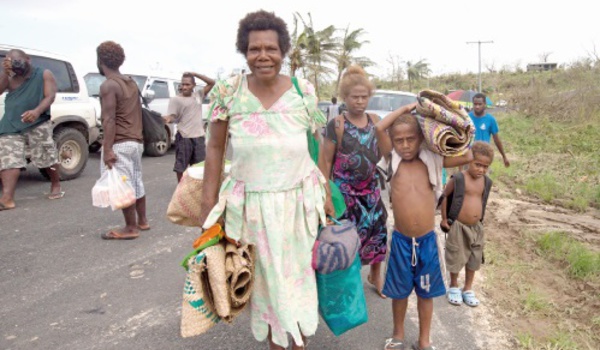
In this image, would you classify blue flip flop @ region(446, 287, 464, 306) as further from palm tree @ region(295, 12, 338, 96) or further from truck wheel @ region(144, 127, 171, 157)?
palm tree @ region(295, 12, 338, 96)

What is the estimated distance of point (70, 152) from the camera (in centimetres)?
691

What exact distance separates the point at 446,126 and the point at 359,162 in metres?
0.90

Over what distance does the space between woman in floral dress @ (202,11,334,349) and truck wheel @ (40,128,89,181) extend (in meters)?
5.50

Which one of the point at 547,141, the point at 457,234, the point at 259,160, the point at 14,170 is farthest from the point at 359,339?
the point at 547,141

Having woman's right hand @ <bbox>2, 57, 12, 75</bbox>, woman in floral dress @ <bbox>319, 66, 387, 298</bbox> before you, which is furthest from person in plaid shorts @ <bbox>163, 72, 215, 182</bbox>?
woman in floral dress @ <bbox>319, 66, 387, 298</bbox>

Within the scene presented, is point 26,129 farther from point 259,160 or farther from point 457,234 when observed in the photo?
point 457,234

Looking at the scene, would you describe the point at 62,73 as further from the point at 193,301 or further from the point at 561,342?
the point at 561,342

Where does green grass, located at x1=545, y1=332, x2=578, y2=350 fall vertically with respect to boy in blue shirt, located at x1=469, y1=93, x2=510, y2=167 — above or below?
below

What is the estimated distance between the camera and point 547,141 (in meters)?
12.0

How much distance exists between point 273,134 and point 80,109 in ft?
19.7

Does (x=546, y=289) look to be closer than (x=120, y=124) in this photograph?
Yes

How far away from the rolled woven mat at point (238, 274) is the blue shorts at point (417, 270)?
973 mm

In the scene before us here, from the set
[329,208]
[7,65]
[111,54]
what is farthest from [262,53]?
[7,65]

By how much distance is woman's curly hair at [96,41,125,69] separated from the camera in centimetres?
398
